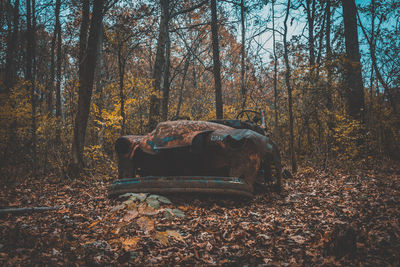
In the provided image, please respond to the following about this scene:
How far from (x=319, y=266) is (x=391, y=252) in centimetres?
59

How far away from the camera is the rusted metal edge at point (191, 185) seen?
3242 mm

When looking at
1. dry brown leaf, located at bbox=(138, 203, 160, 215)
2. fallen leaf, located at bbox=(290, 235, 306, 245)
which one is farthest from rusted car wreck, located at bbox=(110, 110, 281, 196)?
fallen leaf, located at bbox=(290, 235, 306, 245)

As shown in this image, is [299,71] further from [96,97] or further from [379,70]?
[96,97]

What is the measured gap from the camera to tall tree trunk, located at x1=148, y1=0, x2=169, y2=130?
30.4 feet

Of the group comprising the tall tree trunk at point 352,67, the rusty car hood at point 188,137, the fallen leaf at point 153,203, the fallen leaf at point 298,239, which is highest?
the tall tree trunk at point 352,67

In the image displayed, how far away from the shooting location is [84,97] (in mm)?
5656

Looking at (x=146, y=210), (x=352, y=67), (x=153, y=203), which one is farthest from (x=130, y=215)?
(x=352, y=67)

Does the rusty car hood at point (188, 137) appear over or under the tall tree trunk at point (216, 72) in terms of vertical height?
under

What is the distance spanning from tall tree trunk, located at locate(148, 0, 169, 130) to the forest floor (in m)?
5.37

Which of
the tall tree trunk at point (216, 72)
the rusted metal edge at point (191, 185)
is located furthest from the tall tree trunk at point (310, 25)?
the rusted metal edge at point (191, 185)

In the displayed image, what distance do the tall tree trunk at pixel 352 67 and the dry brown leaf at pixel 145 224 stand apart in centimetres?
654

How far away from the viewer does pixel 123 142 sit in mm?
3920

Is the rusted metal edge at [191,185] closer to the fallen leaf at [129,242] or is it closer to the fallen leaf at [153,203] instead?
the fallen leaf at [153,203]

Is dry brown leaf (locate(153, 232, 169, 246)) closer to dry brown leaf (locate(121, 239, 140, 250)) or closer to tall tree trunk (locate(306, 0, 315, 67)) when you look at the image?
dry brown leaf (locate(121, 239, 140, 250))
